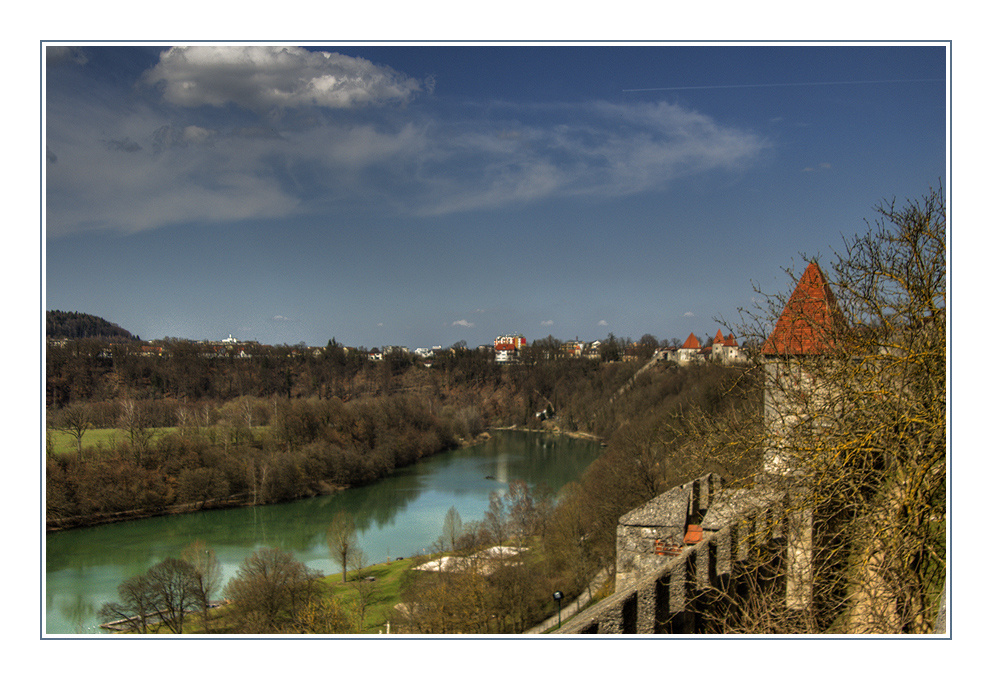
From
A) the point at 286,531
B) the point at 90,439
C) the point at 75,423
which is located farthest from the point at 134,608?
the point at 90,439

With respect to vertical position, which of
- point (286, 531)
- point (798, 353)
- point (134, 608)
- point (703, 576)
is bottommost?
point (286, 531)

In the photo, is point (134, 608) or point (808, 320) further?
point (134, 608)

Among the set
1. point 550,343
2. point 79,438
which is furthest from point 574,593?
point 550,343

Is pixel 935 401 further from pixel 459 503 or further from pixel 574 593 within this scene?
pixel 459 503

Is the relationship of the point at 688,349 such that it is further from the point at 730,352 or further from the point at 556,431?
the point at 730,352

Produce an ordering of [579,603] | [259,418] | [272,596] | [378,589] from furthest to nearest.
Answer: [259,418] → [378,589] → [579,603] → [272,596]

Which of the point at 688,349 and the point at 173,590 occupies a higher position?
the point at 688,349

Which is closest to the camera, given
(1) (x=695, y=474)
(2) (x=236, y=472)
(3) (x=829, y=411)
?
(3) (x=829, y=411)
